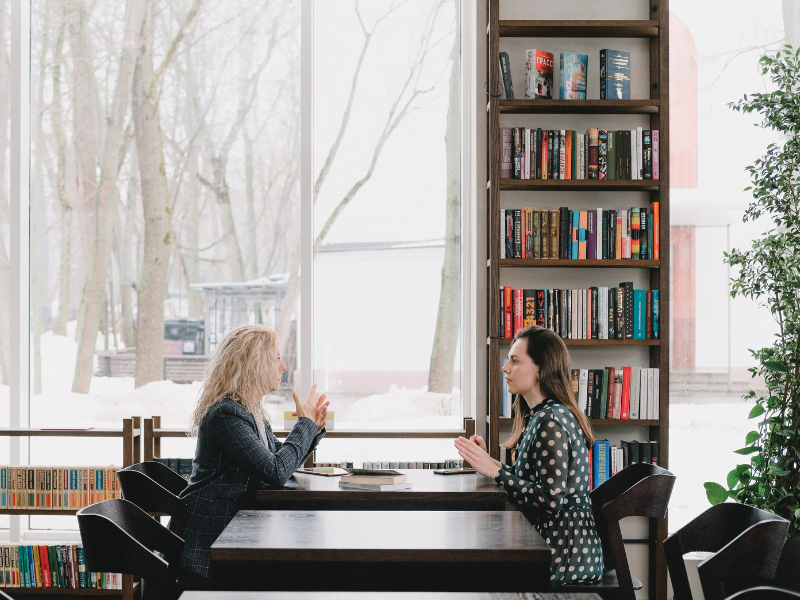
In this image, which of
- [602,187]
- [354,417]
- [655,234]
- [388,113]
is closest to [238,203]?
[388,113]

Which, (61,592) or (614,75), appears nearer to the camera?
(61,592)

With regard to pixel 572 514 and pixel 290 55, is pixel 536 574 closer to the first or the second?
pixel 572 514

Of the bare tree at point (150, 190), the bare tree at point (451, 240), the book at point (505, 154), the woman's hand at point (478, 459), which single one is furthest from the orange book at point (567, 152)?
the bare tree at point (150, 190)

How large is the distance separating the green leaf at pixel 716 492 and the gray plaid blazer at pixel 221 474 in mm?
2322

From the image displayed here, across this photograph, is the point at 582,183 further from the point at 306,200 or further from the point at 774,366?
the point at 306,200

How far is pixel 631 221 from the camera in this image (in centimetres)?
408

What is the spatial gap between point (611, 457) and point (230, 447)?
6.92ft

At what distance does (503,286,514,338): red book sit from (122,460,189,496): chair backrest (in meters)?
1.74

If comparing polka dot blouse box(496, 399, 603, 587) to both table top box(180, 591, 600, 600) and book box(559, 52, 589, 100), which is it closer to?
table top box(180, 591, 600, 600)

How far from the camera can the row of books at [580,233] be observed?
406 centimetres

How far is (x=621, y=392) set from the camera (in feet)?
13.4

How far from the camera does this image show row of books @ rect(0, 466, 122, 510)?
401cm

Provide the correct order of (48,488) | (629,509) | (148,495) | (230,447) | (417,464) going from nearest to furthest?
(230,447) < (629,509) < (148,495) < (48,488) < (417,464)

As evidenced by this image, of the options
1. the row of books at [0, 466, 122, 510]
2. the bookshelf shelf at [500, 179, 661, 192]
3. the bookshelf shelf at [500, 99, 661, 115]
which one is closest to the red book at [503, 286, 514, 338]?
the bookshelf shelf at [500, 179, 661, 192]
